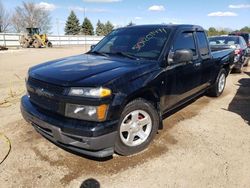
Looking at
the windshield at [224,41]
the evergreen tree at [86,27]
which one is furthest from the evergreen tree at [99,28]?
the windshield at [224,41]

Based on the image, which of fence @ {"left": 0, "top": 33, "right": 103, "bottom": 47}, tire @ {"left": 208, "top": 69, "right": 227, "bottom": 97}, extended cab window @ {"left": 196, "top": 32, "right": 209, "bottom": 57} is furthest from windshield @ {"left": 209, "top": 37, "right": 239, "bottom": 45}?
fence @ {"left": 0, "top": 33, "right": 103, "bottom": 47}

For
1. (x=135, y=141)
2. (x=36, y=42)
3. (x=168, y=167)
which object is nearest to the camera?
(x=168, y=167)

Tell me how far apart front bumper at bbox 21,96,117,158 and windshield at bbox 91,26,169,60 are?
1522 millimetres

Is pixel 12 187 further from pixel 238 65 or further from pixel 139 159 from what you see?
pixel 238 65

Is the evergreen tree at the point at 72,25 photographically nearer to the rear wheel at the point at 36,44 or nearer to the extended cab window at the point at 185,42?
the rear wheel at the point at 36,44

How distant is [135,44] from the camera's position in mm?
4598

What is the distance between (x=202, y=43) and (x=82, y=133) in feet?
12.1

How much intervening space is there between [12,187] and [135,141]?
1717mm

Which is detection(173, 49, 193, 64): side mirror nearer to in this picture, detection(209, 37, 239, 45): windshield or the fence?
detection(209, 37, 239, 45): windshield

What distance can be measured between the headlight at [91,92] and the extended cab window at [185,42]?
6.03ft

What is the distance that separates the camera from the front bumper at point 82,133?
316cm

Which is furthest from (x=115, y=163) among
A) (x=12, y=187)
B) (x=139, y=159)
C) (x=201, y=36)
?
(x=201, y=36)

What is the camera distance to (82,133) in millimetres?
3160

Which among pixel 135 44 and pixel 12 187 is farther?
pixel 135 44
